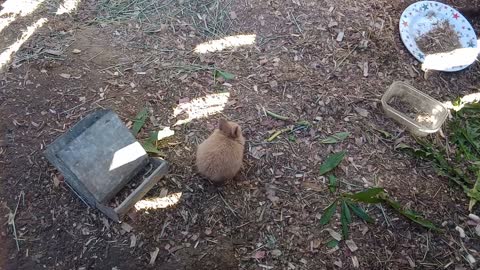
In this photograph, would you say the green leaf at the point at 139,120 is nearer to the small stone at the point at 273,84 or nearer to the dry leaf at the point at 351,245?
the small stone at the point at 273,84

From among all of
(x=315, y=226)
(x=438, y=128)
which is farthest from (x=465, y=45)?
(x=315, y=226)

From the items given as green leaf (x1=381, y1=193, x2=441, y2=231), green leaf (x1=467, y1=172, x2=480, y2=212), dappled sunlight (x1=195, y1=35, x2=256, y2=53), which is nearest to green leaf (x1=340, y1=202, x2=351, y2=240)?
green leaf (x1=381, y1=193, x2=441, y2=231)

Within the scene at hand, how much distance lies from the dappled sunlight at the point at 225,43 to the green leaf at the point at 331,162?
123 cm

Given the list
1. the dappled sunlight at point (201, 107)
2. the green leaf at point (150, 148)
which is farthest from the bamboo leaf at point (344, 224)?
the green leaf at point (150, 148)

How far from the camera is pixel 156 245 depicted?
7.80 ft

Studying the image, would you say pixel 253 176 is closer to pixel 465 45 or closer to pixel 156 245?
pixel 156 245

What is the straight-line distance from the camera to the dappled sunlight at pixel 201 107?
2.94 m

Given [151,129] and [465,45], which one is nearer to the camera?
[151,129]

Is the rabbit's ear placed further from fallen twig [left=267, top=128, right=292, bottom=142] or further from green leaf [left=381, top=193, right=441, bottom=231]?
green leaf [left=381, top=193, right=441, bottom=231]

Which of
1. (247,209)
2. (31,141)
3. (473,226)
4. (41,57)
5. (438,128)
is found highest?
(41,57)

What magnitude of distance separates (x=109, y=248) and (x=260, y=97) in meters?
1.51

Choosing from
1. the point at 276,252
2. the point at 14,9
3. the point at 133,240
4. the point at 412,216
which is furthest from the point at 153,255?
the point at 14,9

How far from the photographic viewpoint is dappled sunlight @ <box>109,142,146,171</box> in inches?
93.8

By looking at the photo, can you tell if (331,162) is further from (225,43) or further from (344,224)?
(225,43)
